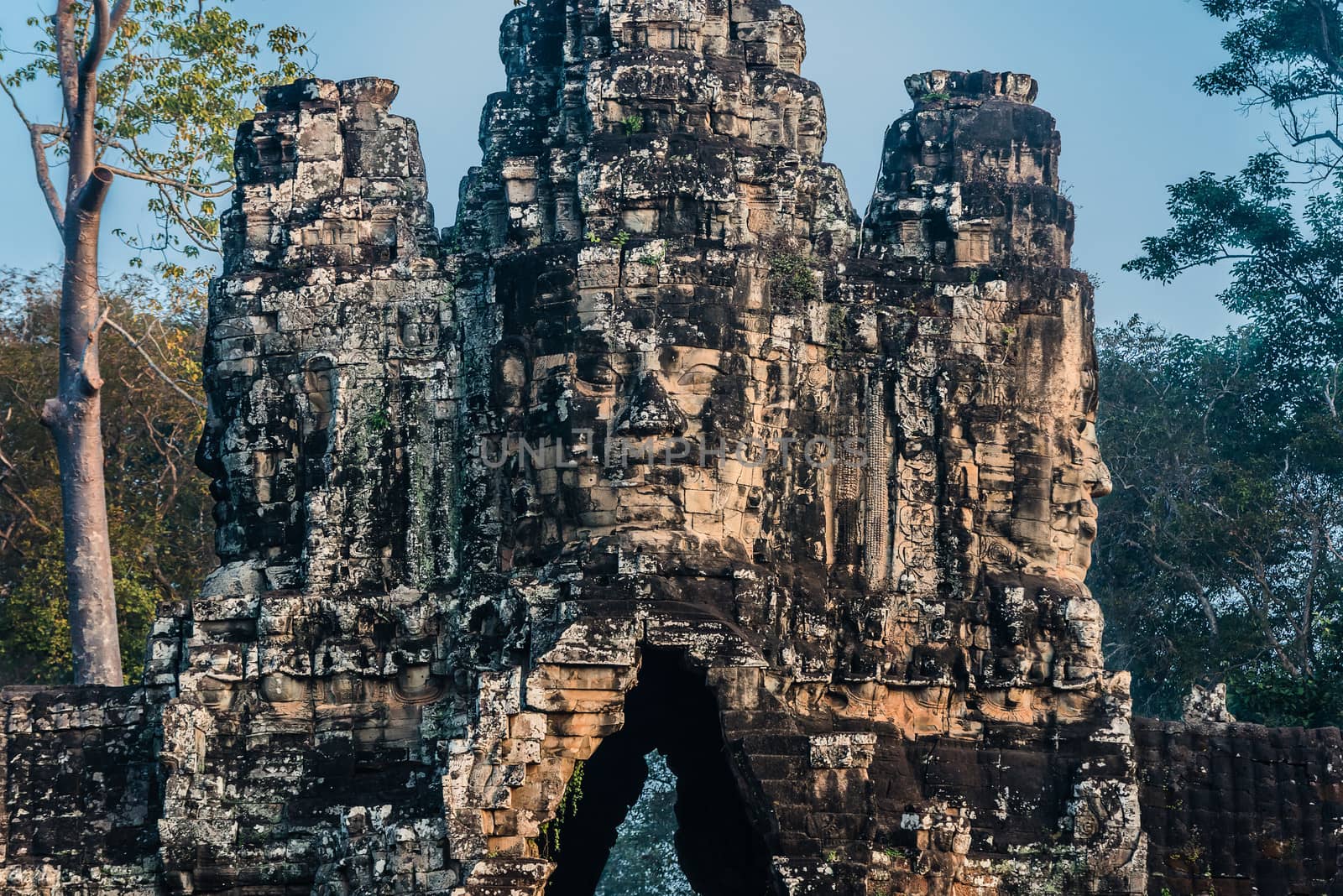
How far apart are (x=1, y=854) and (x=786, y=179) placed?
8.57 meters

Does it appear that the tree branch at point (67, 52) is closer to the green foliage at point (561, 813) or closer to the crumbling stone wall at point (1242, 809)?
the green foliage at point (561, 813)

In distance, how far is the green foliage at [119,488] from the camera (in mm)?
30812

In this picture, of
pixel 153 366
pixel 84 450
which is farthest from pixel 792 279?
pixel 153 366

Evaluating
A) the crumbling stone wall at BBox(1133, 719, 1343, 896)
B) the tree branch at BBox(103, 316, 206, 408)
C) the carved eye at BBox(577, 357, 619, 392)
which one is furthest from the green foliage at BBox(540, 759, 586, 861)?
the tree branch at BBox(103, 316, 206, 408)

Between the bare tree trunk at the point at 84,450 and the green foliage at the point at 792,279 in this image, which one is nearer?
the green foliage at the point at 792,279

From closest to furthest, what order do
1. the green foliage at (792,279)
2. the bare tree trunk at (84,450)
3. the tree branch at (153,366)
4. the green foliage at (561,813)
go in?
the green foliage at (561,813)
the green foliage at (792,279)
the bare tree trunk at (84,450)
the tree branch at (153,366)

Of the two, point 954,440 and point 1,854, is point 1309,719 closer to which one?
point 954,440

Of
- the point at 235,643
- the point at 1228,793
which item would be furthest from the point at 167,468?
the point at 1228,793

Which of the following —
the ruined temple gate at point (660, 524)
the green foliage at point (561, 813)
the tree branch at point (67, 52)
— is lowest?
the green foliage at point (561, 813)

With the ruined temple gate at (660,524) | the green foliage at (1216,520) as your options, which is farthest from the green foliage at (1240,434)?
the ruined temple gate at (660,524)

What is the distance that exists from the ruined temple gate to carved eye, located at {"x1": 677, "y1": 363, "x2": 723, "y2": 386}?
1.5 inches

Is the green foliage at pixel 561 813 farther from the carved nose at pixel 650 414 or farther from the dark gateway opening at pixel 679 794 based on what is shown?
the carved nose at pixel 650 414

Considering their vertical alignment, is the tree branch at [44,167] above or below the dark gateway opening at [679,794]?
above

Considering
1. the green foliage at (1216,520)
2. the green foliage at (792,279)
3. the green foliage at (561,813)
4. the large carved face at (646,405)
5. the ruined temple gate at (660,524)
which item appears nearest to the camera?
the green foliage at (561,813)
